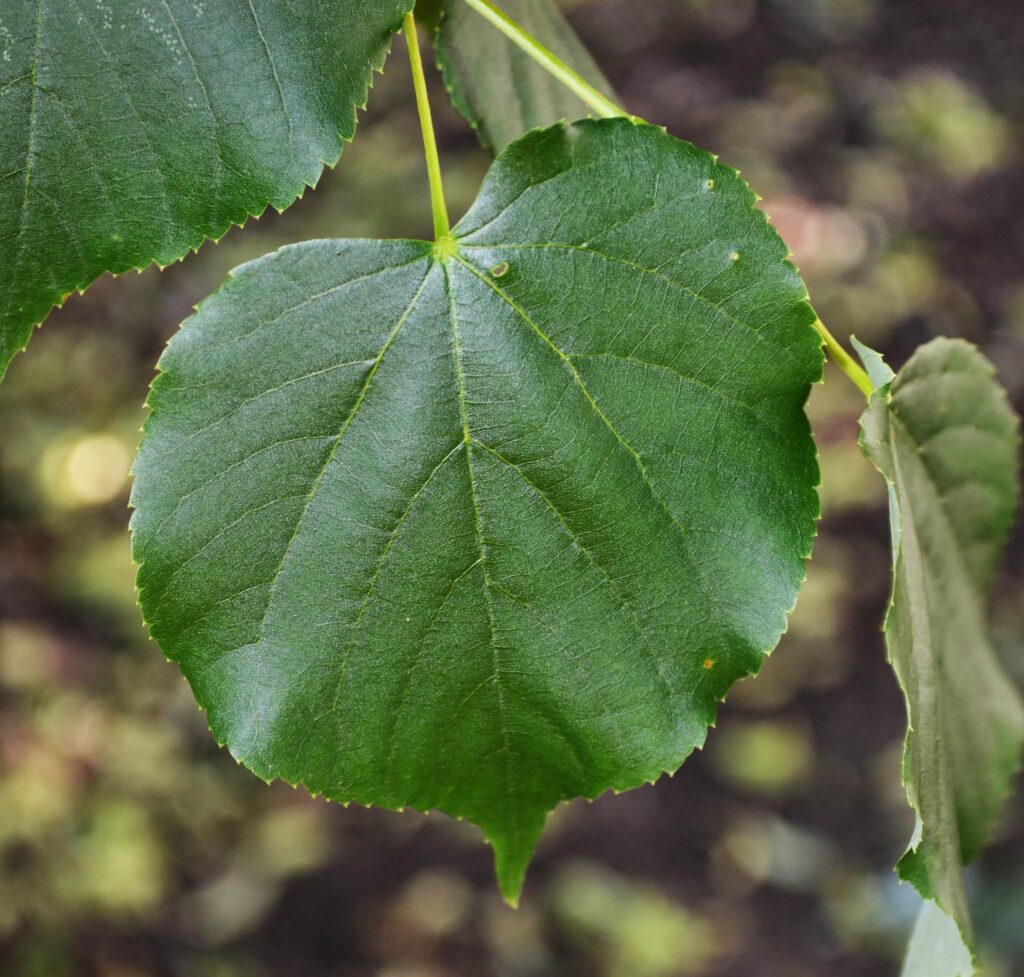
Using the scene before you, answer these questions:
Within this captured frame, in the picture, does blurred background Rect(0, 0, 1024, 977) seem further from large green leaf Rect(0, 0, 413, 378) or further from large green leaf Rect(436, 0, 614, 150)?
large green leaf Rect(0, 0, 413, 378)

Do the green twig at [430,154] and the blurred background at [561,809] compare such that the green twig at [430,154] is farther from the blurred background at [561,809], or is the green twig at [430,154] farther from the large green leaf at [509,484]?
the blurred background at [561,809]

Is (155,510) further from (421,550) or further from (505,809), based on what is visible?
(505,809)

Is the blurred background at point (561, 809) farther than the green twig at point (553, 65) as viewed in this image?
Yes

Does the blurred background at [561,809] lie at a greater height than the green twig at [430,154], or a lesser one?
lesser

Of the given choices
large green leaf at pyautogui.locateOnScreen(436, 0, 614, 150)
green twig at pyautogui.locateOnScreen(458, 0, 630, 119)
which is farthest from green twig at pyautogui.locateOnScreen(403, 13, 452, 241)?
large green leaf at pyautogui.locateOnScreen(436, 0, 614, 150)

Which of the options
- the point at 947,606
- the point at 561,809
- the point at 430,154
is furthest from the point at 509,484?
the point at 561,809

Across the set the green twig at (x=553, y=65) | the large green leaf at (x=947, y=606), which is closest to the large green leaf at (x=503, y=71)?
the green twig at (x=553, y=65)
